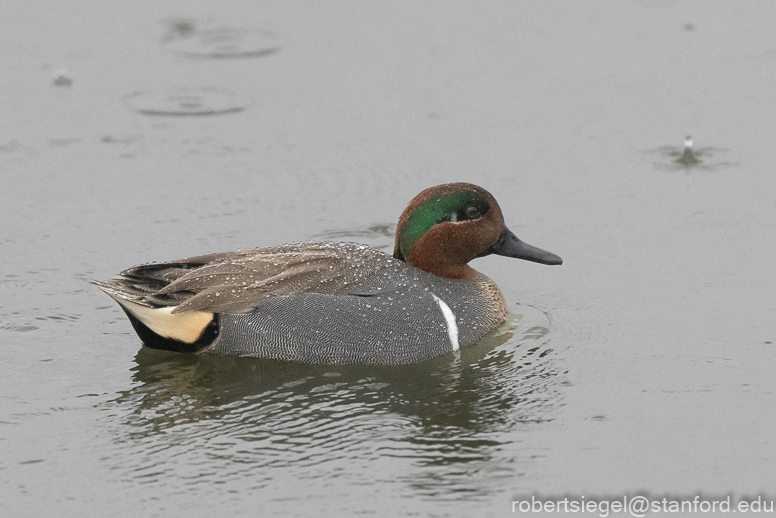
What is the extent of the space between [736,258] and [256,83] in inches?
207

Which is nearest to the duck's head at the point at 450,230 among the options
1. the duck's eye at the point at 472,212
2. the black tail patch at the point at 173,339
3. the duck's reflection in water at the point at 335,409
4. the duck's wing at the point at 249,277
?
the duck's eye at the point at 472,212

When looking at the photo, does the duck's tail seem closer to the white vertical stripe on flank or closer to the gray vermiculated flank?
the gray vermiculated flank

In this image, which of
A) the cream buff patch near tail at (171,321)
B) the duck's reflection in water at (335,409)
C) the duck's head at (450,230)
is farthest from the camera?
the duck's head at (450,230)

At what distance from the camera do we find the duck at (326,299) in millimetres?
7359

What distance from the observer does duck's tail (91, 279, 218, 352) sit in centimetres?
734

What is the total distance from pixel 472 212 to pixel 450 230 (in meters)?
0.19

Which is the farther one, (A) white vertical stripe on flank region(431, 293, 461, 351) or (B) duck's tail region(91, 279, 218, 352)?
(A) white vertical stripe on flank region(431, 293, 461, 351)

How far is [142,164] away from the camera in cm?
1027

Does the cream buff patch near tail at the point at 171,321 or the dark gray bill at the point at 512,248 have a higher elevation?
the dark gray bill at the point at 512,248

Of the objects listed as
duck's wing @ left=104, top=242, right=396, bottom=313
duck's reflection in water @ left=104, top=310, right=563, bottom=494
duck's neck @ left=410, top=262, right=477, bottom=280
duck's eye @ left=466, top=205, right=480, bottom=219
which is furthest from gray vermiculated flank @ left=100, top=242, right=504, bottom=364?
duck's eye @ left=466, top=205, right=480, bottom=219

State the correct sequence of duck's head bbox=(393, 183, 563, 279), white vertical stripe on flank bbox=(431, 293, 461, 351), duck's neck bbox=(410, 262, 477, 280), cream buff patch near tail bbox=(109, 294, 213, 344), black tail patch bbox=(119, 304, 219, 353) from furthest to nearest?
duck's neck bbox=(410, 262, 477, 280), duck's head bbox=(393, 183, 563, 279), white vertical stripe on flank bbox=(431, 293, 461, 351), black tail patch bbox=(119, 304, 219, 353), cream buff patch near tail bbox=(109, 294, 213, 344)

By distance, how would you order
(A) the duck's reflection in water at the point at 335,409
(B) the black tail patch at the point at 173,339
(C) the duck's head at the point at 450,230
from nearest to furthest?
(A) the duck's reflection in water at the point at 335,409
(B) the black tail patch at the point at 173,339
(C) the duck's head at the point at 450,230

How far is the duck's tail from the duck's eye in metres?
1.81

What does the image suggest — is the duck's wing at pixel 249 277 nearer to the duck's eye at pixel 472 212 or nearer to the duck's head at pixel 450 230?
the duck's head at pixel 450 230
